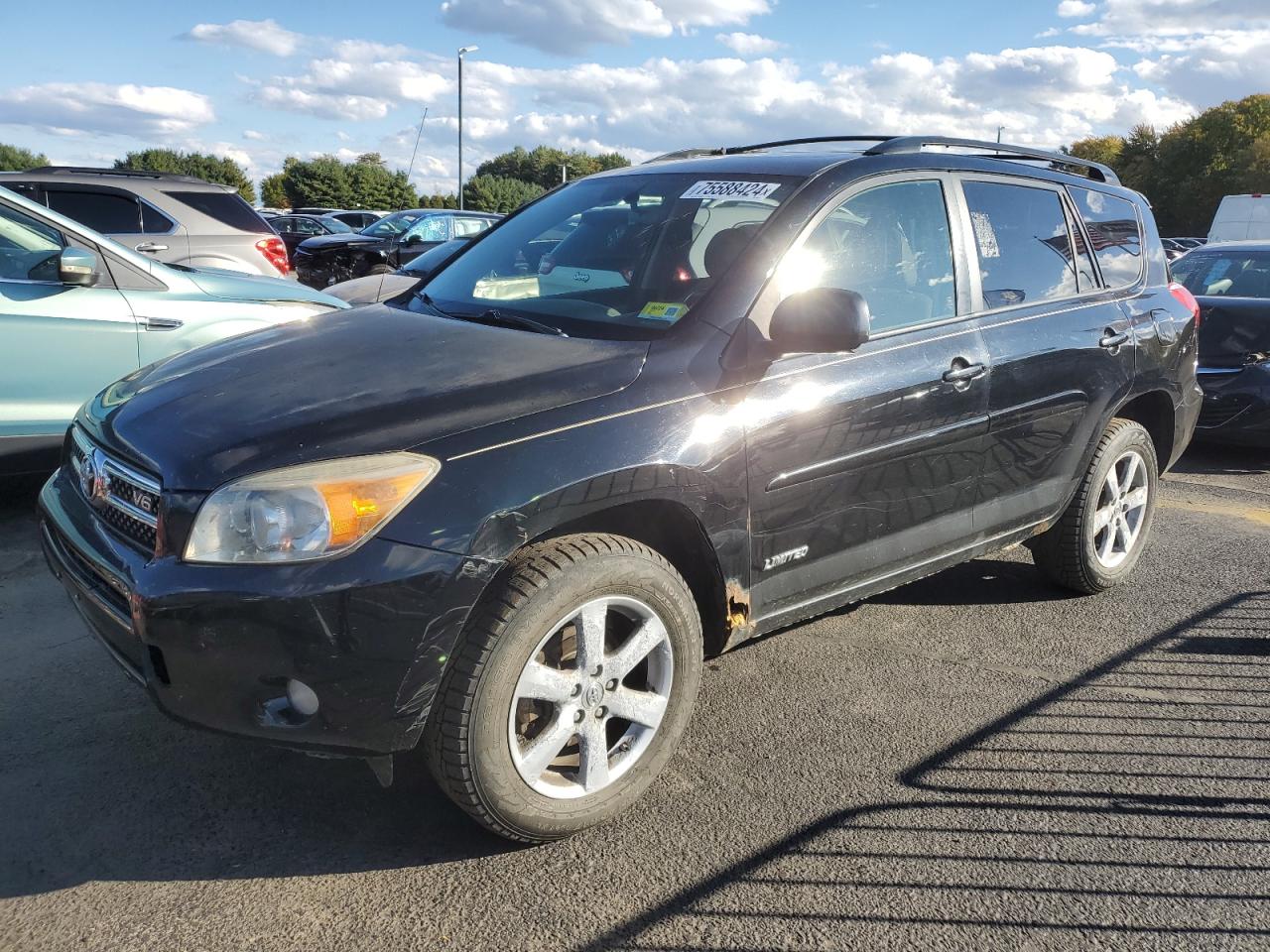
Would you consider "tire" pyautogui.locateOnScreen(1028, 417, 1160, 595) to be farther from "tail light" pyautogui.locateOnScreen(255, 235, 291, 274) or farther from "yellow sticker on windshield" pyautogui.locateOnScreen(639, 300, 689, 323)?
"tail light" pyautogui.locateOnScreen(255, 235, 291, 274)

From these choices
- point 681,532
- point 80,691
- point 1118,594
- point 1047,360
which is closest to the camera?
point 681,532

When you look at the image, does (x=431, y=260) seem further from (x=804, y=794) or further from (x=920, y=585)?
(x=804, y=794)

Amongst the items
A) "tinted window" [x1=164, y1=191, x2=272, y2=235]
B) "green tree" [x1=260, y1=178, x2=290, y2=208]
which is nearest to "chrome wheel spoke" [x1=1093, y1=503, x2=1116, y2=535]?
"tinted window" [x1=164, y1=191, x2=272, y2=235]

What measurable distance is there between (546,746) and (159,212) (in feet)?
26.4

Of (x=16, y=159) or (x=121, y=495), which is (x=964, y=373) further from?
(x=16, y=159)

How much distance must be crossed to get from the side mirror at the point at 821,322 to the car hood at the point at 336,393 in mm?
400

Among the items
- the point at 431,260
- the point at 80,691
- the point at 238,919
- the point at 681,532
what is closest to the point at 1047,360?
the point at 681,532

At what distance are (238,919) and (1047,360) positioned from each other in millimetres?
3200

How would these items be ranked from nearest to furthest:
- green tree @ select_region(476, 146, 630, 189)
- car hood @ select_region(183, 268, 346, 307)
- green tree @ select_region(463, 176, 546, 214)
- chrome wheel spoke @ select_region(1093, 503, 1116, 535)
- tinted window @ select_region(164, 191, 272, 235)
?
1. chrome wheel spoke @ select_region(1093, 503, 1116, 535)
2. car hood @ select_region(183, 268, 346, 307)
3. tinted window @ select_region(164, 191, 272, 235)
4. green tree @ select_region(463, 176, 546, 214)
5. green tree @ select_region(476, 146, 630, 189)

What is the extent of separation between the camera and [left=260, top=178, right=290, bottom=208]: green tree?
55.3m

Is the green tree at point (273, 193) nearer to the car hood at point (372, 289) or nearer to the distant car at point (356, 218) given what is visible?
the distant car at point (356, 218)

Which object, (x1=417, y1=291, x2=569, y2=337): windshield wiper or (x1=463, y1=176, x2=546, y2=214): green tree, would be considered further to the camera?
(x1=463, y1=176, x2=546, y2=214): green tree

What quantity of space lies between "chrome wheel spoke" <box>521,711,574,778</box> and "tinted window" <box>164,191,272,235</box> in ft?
26.0

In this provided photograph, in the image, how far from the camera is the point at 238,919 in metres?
2.41
